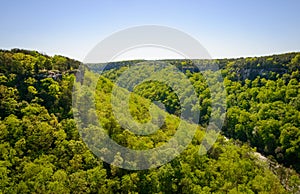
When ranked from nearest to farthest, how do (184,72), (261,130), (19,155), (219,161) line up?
1. (19,155)
2. (219,161)
3. (261,130)
4. (184,72)

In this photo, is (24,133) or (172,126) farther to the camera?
(172,126)

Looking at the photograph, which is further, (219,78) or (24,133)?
(219,78)

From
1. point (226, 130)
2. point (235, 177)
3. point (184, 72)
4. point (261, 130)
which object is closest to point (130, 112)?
point (235, 177)

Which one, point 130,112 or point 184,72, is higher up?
point 184,72

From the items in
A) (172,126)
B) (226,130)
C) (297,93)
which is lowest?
(226,130)

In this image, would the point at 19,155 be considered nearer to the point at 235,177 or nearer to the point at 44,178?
the point at 44,178

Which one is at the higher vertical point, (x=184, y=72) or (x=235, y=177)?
(x=184, y=72)

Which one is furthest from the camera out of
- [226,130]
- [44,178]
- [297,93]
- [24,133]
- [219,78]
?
[219,78]

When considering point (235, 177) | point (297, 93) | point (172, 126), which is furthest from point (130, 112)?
point (297, 93)

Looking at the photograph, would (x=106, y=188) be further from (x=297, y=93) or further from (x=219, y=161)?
(x=297, y=93)
